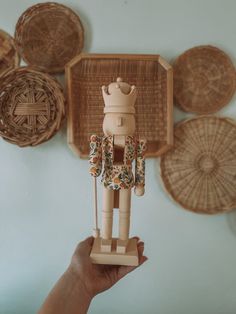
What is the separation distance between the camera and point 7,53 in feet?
3.41

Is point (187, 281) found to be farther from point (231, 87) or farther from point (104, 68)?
point (104, 68)

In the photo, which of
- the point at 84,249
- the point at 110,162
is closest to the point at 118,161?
the point at 110,162

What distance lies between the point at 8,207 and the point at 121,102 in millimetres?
671

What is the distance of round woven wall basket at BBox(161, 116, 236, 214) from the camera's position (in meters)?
1.05

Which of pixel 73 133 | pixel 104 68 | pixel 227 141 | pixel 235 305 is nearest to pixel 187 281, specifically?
pixel 235 305

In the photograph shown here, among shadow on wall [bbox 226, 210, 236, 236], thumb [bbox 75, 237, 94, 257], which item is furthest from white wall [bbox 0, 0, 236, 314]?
thumb [bbox 75, 237, 94, 257]

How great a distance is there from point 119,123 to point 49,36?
55 centimetres

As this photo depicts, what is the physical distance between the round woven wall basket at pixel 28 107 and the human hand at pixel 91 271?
393mm

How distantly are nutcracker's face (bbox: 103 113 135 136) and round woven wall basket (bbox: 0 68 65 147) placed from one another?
308 millimetres

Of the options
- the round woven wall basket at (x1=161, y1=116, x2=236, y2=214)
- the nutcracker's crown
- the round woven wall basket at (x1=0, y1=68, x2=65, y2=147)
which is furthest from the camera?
the round woven wall basket at (x1=161, y1=116, x2=236, y2=214)

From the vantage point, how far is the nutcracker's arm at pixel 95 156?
0.70 m

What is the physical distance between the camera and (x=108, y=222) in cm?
74

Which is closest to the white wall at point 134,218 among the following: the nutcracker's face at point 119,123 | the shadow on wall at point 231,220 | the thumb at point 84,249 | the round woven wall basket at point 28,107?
the shadow on wall at point 231,220

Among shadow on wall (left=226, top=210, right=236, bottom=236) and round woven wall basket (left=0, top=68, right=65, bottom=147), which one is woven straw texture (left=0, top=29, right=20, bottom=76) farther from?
shadow on wall (left=226, top=210, right=236, bottom=236)
